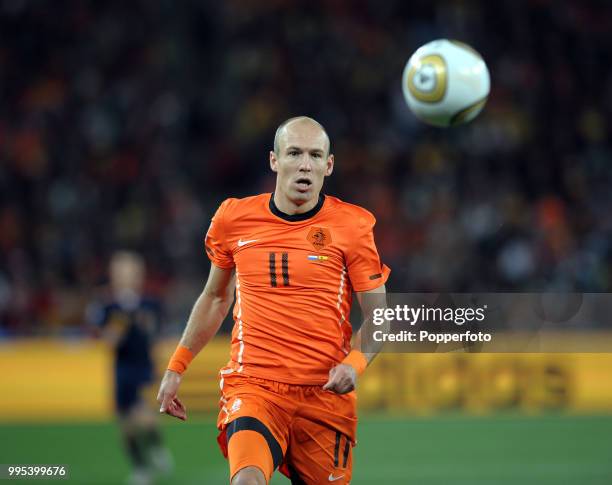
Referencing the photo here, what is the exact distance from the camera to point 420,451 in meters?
10.2

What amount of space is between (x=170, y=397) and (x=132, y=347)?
5307 mm

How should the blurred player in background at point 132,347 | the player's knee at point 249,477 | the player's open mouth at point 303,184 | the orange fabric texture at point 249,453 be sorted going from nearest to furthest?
the player's knee at point 249,477 → the orange fabric texture at point 249,453 → the player's open mouth at point 303,184 → the blurred player in background at point 132,347

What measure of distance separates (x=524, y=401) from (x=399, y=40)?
22.7 feet

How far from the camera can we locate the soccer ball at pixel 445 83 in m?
5.75

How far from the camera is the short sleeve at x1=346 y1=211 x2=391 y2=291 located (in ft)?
15.6

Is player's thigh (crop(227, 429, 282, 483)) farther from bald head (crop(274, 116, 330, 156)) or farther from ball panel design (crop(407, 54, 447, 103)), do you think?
ball panel design (crop(407, 54, 447, 103))

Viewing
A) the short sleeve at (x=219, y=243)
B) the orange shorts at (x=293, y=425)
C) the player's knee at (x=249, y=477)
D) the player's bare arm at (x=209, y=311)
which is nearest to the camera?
the player's knee at (x=249, y=477)

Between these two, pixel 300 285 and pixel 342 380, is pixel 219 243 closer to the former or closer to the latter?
pixel 300 285

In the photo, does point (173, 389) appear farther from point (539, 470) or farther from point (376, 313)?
Answer: point (539, 470)

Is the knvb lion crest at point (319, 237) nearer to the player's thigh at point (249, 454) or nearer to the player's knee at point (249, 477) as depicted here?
the player's thigh at point (249, 454)

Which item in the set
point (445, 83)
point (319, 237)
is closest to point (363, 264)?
point (319, 237)

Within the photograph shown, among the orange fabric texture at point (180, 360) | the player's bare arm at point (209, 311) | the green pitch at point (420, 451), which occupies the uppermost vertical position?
the player's bare arm at point (209, 311)

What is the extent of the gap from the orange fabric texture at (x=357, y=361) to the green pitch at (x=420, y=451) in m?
4.53

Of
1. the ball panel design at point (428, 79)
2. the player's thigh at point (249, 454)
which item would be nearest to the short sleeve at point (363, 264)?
the player's thigh at point (249, 454)
